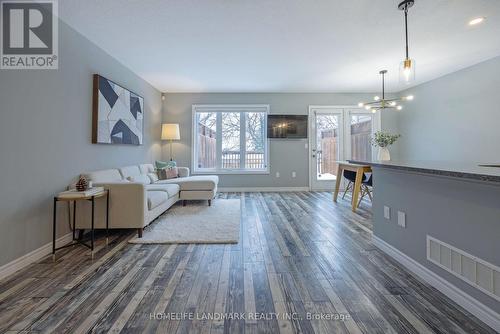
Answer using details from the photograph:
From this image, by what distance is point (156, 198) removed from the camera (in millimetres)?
2971

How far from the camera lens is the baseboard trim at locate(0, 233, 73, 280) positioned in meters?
1.82

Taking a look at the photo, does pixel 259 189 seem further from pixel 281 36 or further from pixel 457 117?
pixel 457 117

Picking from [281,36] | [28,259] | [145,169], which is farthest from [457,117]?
[28,259]

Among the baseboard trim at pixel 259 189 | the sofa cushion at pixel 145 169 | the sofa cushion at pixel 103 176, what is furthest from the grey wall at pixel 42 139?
the baseboard trim at pixel 259 189

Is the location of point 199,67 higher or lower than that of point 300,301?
higher

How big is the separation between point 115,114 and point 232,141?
2860mm

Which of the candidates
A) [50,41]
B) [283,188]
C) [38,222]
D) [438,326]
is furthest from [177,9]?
[283,188]

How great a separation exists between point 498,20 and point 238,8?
3021 millimetres

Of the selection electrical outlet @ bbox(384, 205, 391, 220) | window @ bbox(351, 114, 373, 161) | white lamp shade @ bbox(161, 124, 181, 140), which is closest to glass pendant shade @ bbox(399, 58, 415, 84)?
electrical outlet @ bbox(384, 205, 391, 220)

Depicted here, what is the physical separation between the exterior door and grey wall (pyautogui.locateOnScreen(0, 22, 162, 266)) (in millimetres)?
4491

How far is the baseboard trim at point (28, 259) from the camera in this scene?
182 cm

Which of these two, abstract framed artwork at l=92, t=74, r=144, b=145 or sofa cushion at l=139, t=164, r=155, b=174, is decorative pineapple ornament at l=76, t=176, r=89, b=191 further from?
sofa cushion at l=139, t=164, r=155, b=174

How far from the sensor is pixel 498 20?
2611 mm

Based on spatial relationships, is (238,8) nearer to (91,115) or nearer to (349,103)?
(91,115)
